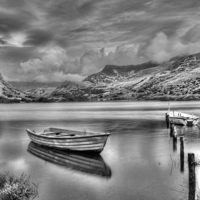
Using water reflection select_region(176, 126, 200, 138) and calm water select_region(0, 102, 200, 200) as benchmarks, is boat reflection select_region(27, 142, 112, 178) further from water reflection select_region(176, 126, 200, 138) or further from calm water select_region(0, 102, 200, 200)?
water reflection select_region(176, 126, 200, 138)

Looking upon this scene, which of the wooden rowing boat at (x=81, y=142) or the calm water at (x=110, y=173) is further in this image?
the wooden rowing boat at (x=81, y=142)

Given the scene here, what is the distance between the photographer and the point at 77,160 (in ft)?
82.7

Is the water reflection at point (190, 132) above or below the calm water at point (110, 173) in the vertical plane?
below

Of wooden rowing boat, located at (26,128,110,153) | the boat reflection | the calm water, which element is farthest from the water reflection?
the boat reflection

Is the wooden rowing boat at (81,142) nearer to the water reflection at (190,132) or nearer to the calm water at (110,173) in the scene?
the calm water at (110,173)

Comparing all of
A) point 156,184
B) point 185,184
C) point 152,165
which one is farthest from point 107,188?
point 152,165

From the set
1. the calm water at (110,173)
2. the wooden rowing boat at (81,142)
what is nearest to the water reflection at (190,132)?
the calm water at (110,173)

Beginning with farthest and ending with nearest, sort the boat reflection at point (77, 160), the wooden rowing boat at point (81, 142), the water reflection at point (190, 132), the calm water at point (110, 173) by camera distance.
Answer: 1. the water reflection at point (190, 132)
2. the wooden rowing boat at point (81, 142)
3. the boat reflection at point (77, 160)
4. the calm water at point (110, 173)

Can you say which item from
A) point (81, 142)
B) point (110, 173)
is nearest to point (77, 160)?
point (81, 142)

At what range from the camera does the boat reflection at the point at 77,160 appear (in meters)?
22.1

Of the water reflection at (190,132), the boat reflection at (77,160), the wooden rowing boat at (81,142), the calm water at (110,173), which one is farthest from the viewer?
the water reflection at (190,132)

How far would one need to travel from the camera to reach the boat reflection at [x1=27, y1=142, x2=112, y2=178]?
871 inches

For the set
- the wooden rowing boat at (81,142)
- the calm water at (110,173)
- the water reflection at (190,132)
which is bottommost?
the water reflection at (190,132)

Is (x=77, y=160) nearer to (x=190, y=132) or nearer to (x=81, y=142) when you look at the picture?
(x=81, y=142)
